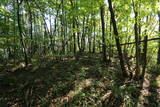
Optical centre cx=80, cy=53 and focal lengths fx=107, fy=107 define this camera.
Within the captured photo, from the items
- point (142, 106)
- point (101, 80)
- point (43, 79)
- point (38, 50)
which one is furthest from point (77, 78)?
point (38, 50)

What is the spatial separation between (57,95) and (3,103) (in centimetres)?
235

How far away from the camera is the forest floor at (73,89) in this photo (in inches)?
186

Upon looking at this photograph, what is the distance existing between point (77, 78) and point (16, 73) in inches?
162

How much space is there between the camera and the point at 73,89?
18.2 ft

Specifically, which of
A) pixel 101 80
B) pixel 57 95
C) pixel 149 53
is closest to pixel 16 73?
pixel 57 95

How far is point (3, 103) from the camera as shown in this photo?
4.75m

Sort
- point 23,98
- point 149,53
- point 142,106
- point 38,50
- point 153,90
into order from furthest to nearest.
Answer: point 38,50 < point 149,53 < point 153,90 < point 23,98 < point 142,106

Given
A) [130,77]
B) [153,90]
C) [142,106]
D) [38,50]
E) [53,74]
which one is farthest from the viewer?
[38,50]

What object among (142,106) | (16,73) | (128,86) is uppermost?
→ (16,73)

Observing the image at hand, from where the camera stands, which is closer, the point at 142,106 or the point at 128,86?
the point at 142,106

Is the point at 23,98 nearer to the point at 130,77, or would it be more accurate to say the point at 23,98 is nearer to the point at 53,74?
the point at 53,74

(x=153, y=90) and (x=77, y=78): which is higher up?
(x=77, y=78)

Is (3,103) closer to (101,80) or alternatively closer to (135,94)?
(101,80)

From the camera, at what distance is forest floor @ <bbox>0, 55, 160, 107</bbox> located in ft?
15.5
